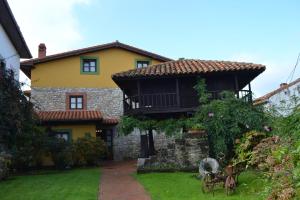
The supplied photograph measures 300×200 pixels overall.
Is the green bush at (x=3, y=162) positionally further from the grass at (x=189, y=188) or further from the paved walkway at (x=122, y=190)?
the grass at (x=189, y=188)

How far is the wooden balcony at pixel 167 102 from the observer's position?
17.0 m

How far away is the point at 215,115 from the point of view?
572 inches

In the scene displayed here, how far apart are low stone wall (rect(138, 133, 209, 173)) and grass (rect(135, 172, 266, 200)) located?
1155 millimetres

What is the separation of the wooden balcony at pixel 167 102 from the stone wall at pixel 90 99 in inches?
297

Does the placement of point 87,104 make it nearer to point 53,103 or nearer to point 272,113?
point 53,103

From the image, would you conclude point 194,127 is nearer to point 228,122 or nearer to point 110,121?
point 228,122

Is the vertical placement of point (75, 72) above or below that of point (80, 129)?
above

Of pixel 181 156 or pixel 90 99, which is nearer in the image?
pixel 181 156

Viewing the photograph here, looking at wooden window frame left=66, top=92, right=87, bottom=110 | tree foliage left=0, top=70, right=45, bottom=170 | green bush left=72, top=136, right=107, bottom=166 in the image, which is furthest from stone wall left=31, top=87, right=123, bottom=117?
tree foliage left=0, top=70, right=45, bottom=170

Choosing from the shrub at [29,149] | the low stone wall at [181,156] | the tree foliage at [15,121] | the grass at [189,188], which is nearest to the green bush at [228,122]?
the low stone wall at [181,156]

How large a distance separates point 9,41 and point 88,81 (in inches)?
341

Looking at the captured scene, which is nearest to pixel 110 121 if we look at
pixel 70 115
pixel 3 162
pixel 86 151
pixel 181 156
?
pixel 70 115

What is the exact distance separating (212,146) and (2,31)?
29.3 ft

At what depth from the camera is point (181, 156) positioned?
49.2 feet
